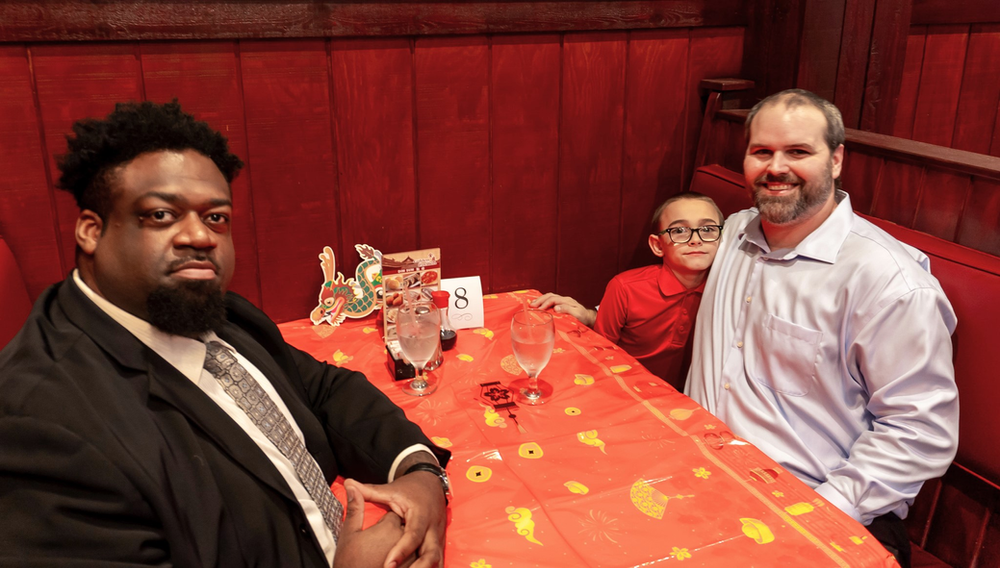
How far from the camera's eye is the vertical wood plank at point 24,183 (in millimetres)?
1699

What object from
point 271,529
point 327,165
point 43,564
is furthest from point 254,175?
point 43,564

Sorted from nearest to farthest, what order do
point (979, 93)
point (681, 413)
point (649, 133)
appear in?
point (681, 413)
point (649, 133)
point (979, 93)

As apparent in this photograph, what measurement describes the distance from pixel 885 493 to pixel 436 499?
101cm

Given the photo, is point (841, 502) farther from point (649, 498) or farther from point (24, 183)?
point (24, 183)

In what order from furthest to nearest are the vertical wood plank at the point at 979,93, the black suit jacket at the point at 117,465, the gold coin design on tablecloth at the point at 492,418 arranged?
the vertical wood plank at the point at 979,93 → the gold coin design on tablecloth at the point at 492,418 → the black suit jacket at the point at 117,465

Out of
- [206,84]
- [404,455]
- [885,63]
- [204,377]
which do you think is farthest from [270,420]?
[885,63]

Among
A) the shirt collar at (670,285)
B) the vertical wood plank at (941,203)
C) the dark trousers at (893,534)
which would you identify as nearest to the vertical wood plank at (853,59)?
the vertical wood plank at (941,203)

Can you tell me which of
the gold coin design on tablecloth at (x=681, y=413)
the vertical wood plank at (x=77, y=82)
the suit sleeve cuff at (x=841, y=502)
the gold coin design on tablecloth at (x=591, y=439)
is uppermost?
the vertical wood plank at (x=77, y=82)

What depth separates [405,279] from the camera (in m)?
1.94

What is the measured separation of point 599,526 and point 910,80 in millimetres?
2804

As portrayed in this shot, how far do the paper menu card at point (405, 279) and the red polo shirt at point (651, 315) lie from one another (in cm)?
56

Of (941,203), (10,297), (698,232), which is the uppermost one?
(941,203)

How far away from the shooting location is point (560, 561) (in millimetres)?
1079

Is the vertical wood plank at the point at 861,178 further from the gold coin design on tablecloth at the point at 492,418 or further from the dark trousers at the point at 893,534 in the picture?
the gold coin design on tablecloth at the point at 492,418
